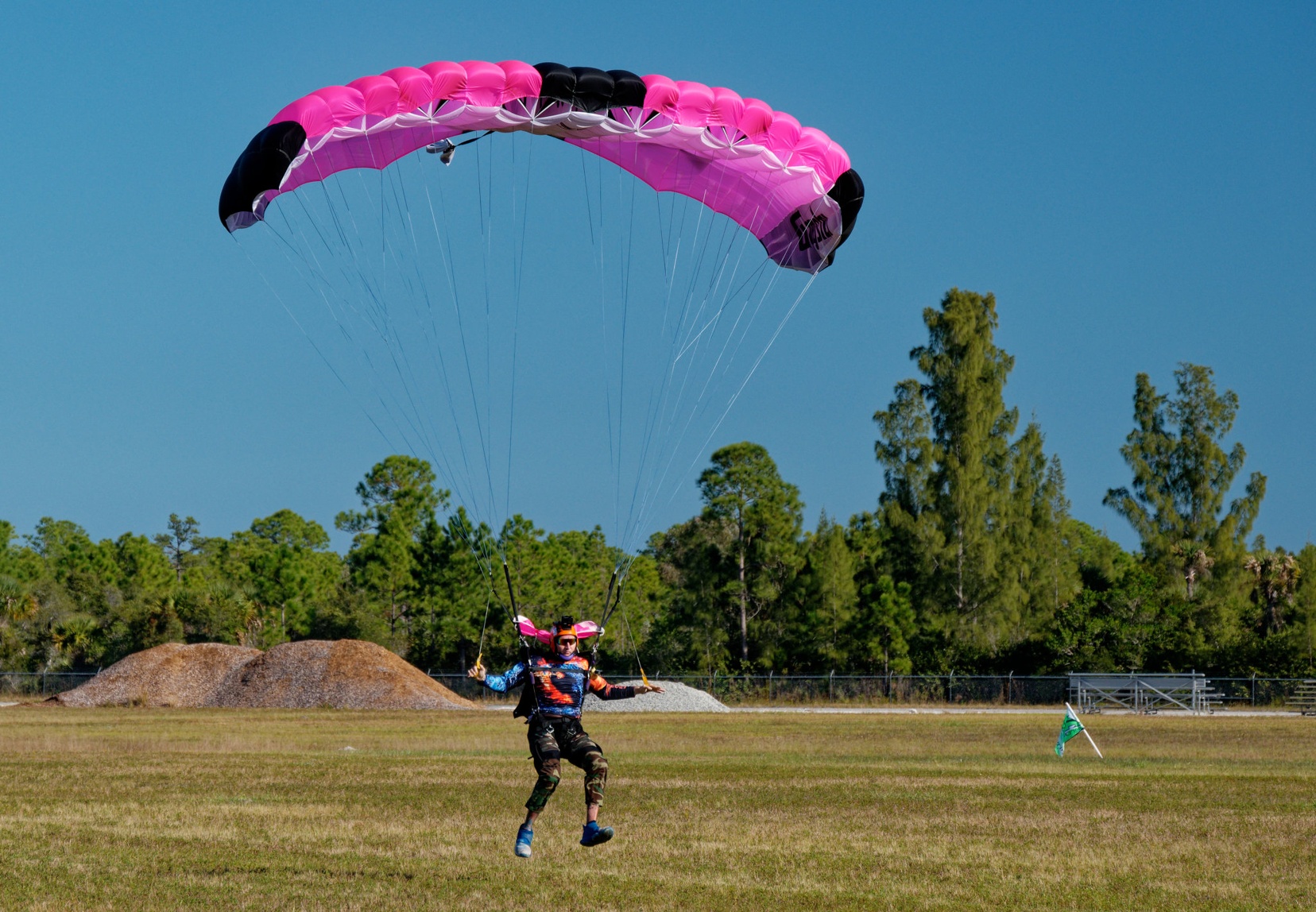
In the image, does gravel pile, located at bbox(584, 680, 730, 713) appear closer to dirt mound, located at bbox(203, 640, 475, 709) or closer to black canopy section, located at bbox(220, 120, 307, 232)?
dirt mound, located at bbox(203, 640, 475, 709)

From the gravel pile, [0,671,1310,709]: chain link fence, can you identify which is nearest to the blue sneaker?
the gravel pile

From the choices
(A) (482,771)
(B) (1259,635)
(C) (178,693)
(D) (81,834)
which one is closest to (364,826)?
(D) (81,834)

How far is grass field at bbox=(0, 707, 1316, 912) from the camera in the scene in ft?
38.2

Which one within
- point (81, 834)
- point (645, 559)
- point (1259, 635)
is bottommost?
point (81, 834)

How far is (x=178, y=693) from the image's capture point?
51500mm

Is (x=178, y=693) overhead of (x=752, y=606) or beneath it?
beneath

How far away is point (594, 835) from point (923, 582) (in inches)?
2104

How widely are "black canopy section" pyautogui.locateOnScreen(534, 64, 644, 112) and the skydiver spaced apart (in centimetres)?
566

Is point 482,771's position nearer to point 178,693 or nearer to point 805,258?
point 805,258

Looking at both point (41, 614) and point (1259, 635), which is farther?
point (41, 614)

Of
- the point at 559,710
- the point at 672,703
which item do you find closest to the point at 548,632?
the point at 559,710

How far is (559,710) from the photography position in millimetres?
12266

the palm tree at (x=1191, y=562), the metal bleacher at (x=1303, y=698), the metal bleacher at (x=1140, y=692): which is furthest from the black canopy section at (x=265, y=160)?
the palm tree at (x=1191, y=562)

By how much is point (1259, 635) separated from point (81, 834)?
5615 cm
